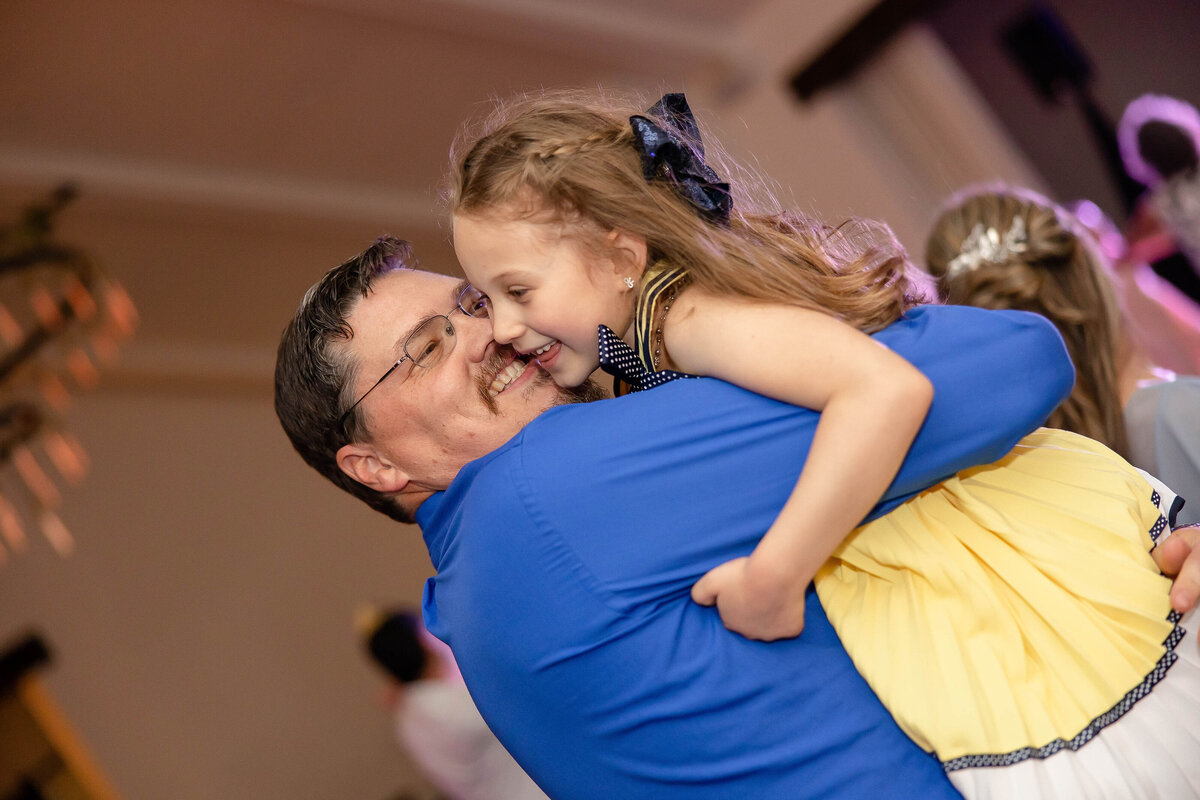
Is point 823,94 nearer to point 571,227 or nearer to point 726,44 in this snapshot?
point 726,44

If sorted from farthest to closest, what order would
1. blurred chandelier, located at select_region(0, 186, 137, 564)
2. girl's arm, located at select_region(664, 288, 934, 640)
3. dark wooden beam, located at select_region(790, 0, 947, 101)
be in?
dark wooden beam, located at select_region(790, 0, 947, 101) → blurred chandelier, located at select_region(0, 186, 137, 564) → girl's arm, located at select_region(664, 288, 934, 640)

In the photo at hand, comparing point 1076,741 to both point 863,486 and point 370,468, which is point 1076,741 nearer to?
point 863,486

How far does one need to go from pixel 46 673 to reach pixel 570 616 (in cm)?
493

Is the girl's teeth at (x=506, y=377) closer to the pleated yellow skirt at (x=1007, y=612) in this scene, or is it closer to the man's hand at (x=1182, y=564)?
the pleated yellow skirt at (x=1007, y=612)

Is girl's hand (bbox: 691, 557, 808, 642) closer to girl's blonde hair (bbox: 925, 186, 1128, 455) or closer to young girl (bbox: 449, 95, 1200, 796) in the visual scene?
young girl (bbox: 449, 95, 1200, 796)

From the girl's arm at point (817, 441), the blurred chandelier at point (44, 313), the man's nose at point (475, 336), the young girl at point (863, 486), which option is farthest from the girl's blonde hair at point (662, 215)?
the blurred chandelier at point (44, 313)

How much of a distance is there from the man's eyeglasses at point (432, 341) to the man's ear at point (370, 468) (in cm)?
5

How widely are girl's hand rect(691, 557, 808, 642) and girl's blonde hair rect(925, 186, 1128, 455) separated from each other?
1.05 metres

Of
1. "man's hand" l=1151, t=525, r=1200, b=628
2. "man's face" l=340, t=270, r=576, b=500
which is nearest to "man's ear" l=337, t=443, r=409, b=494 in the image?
"man's face" l=340, t=270, r=576, b=500

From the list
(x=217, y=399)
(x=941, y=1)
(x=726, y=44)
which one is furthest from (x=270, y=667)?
(x=941, y=1)

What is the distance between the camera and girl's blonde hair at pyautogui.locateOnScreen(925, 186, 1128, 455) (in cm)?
189

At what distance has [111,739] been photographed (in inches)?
201

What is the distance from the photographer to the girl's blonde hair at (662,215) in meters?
1.25

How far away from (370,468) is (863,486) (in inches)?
35.5
